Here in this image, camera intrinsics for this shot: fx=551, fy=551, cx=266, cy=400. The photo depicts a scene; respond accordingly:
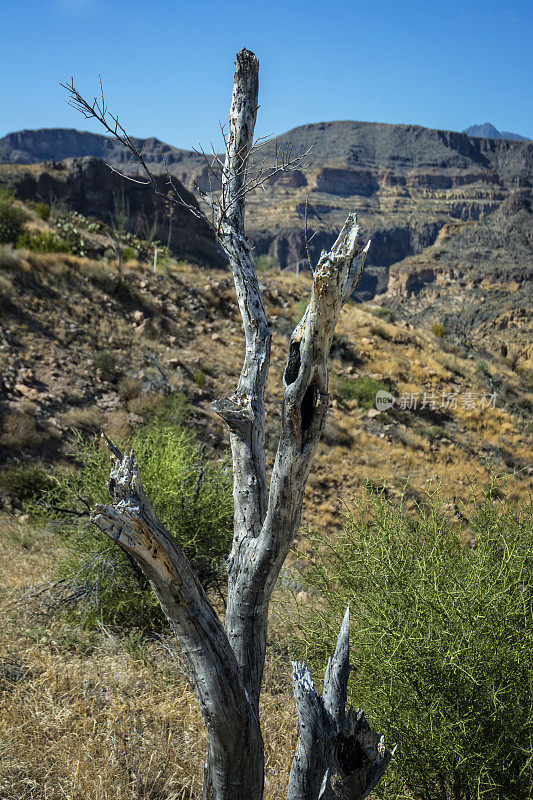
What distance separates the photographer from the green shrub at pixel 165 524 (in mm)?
4836

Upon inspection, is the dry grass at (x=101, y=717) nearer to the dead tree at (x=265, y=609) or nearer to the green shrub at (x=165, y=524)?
the green shrub at (x=165, y=524)

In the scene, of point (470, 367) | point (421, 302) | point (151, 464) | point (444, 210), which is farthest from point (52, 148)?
point (151, 464)

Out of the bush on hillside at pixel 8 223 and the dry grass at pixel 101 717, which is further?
the bush on hillside at pixel 8 223

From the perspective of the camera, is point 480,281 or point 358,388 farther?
point 480,281

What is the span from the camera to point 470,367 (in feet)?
67.7

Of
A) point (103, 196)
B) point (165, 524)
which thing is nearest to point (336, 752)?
point (165, 524)

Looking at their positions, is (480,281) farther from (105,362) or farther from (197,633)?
(197,633)

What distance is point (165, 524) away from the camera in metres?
5.18

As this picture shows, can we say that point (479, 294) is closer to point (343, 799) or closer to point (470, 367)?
point (470, 367)

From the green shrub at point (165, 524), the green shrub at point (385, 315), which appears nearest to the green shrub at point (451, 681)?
the green shrub at point (165, 524)

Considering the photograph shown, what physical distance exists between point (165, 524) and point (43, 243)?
13.4 m

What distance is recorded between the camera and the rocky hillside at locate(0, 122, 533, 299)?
3625 inches

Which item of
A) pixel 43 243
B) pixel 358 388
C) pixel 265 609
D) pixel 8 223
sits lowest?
pixel 358 388

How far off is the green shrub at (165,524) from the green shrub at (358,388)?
32.8ft
